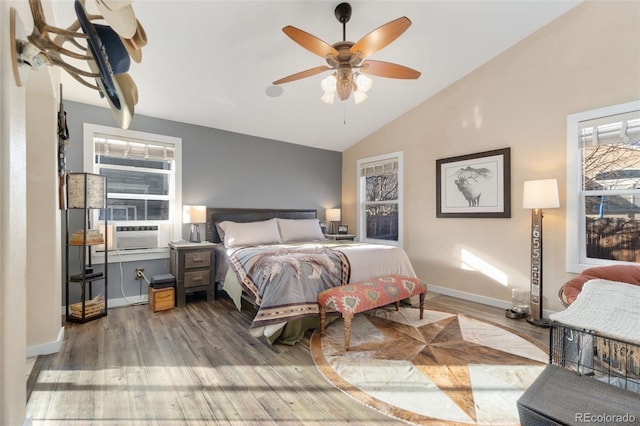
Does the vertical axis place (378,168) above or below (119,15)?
above

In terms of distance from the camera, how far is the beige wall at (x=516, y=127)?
9.36 feet

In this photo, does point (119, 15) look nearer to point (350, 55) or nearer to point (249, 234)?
point (350, 55)

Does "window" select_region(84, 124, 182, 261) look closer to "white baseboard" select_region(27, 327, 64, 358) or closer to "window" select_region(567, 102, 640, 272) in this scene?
"white baseboard" select_region(27, 327, 64, 358)

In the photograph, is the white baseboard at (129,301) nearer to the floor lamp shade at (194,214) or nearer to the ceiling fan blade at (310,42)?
the floor lamp shade at (194,214)

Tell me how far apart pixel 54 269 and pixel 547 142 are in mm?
4910

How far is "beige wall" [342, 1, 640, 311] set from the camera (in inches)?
112

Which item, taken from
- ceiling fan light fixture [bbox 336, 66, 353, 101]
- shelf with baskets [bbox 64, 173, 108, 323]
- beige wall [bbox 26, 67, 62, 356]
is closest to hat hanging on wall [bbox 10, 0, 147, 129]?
beige wall [bbox 26, 67, 62, 356]

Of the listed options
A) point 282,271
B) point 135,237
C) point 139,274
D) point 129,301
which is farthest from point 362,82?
point 129,301

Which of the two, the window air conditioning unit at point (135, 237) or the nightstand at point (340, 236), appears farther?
the nightstand at point (340, 236)

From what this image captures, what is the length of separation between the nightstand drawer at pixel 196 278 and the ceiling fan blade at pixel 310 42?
2.88m

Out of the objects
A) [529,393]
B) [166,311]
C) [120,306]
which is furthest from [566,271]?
[120,306]

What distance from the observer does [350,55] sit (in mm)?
2354

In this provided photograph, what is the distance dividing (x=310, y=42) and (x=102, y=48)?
1730mm

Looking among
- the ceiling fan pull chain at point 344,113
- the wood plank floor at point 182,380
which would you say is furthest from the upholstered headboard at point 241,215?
the ceiling fan pull chain at point 344,113
